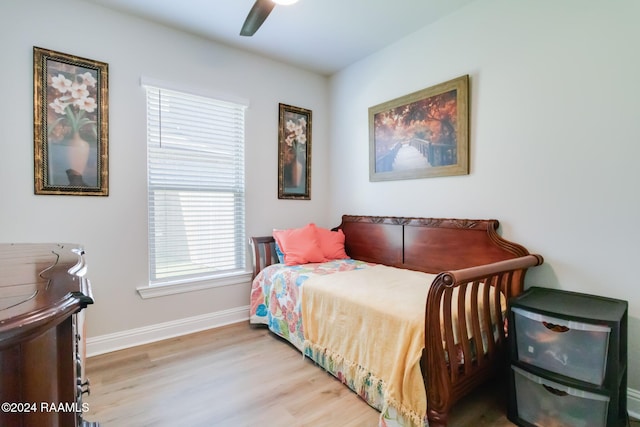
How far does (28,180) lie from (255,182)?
5.48 feet

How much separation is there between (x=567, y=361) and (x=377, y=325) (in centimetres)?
86

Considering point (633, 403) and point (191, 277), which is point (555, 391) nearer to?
point (633, 403)

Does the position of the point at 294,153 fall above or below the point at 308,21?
below

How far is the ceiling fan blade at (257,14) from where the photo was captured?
1.70 metres

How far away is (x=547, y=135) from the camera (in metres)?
1.92

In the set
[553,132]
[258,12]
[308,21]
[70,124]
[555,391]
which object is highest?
[308,21]

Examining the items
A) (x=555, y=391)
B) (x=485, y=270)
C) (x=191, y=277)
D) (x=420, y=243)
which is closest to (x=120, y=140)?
(x=191, y=277)

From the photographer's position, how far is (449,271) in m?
1.41

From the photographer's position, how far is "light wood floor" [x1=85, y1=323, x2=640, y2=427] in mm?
1606

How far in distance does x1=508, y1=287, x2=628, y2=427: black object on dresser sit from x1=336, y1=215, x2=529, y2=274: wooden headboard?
21.7 inches

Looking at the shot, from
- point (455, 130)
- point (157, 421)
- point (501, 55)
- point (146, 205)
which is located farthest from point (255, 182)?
point (501, 55)

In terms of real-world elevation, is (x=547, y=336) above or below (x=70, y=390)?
below

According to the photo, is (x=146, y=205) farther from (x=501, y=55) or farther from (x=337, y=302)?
(x=501, y=55)

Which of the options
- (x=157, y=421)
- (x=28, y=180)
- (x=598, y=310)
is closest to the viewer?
(x=598, y=310)
